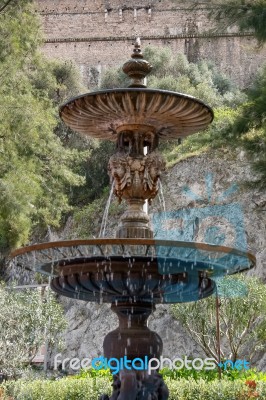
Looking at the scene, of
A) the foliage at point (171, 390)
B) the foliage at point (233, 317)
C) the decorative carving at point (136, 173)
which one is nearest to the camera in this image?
the decorative carving at point (136, 173)

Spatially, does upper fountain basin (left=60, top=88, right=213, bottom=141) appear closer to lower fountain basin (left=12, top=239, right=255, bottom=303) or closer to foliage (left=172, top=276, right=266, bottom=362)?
lower fountain basin (left=12, top=239, right=255, bottom=303)

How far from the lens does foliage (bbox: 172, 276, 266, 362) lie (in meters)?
13.2

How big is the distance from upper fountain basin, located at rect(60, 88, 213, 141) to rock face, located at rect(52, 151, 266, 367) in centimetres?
1093

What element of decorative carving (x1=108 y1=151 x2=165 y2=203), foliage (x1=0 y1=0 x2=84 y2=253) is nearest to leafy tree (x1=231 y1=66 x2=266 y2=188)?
decorative carving (x1=108 y1=151 x2=165 y2=203)

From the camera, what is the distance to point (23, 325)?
1548cm

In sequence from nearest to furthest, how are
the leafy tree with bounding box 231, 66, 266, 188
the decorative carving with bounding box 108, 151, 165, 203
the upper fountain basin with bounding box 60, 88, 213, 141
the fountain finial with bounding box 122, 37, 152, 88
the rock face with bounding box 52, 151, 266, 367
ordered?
the upper fountain basin with bounding box 60, 88, 213, 141 < the decorative carving with bounding box 108, 151, 165, 203 < the fountain finial with bounding box 122, 37, 152, 88 < the leafy tree with bounding box 231, 66, 266, 188 < the rock face with bounding box 52, 151, 266, 367

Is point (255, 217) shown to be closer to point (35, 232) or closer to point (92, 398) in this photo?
point (35, 232)

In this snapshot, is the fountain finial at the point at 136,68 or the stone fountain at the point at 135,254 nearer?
the stone fountain at the point at 135,254

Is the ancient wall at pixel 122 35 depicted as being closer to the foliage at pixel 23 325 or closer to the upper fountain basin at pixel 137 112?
the foliage at pixel 23 325

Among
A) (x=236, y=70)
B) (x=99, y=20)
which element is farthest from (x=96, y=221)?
(x=99, y=20)

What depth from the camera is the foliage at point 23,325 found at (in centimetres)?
1525

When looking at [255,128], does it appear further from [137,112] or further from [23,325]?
[23,325]

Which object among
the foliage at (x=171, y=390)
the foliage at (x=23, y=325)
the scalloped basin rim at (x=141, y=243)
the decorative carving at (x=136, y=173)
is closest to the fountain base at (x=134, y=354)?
the scalloped basin rim at (x=141, y=243)

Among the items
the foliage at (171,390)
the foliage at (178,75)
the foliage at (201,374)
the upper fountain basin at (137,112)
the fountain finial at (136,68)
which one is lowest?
the foliage at (171,390)
